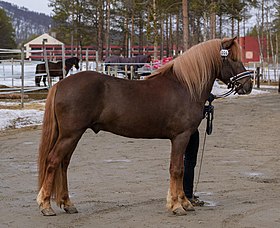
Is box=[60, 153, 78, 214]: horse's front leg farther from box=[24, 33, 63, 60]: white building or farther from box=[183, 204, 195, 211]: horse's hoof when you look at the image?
box=[24, 33, 63, 60]: white building

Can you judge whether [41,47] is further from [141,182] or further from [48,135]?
[48,135]

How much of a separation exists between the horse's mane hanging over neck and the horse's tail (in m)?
1.16

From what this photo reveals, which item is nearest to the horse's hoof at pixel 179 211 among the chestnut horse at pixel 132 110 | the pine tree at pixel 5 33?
the chestnut horse at pixel 132 110

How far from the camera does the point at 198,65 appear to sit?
5.96 metres

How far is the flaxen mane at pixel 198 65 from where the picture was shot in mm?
5926

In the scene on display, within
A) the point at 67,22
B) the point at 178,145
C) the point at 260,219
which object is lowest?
the point at 260,219

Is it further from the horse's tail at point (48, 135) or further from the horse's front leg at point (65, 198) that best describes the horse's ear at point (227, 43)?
the horse's front leg at point (65, 198)

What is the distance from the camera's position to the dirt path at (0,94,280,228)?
18.2 feet

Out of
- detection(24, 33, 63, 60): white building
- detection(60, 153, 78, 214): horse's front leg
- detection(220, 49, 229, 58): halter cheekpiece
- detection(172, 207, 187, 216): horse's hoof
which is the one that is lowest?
detection(172, 207, 187, 216): horse's hoof

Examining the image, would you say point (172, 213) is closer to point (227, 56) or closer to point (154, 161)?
point (227, 56)

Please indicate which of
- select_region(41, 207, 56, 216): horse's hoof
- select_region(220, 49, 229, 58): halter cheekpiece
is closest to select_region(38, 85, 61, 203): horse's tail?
select_region(41, 207, 56, 216): horse's hoof

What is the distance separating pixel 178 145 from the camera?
227 inches

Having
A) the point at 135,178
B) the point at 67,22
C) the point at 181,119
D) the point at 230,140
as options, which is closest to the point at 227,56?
the point at 181,119

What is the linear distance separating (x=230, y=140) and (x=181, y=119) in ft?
19.7
